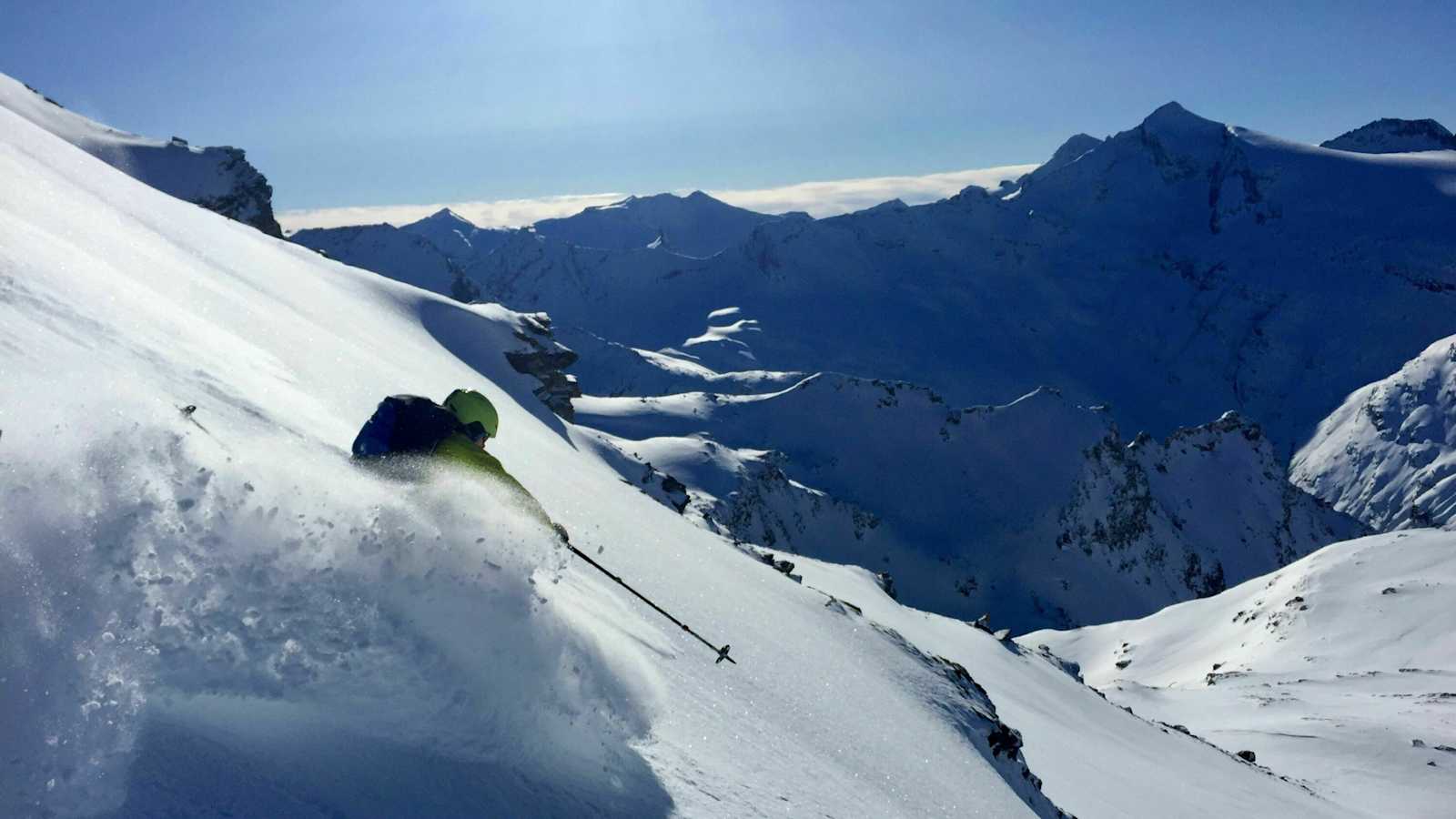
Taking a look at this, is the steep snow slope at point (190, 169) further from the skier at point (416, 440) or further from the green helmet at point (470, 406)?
the skier at point (416, 440)

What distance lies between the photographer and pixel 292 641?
564 centimetres

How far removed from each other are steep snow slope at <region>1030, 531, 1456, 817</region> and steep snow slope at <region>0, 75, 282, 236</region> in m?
66.9

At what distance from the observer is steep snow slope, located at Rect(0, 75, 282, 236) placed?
212 feet

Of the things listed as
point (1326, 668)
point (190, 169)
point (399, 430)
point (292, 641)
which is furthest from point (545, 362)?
point (1326, 668)

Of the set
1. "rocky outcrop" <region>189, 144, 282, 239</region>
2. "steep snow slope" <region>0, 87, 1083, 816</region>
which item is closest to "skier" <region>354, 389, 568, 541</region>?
"steep snow slope" <region>0, 87, 1083, 816</region>

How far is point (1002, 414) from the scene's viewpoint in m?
145

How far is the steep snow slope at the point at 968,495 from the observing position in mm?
123250

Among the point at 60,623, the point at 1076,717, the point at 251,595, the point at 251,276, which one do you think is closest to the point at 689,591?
the point at 251,595

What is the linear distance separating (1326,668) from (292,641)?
7281 cm

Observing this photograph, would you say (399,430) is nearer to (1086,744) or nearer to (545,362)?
(1086,744)

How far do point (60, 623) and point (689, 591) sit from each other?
10.3 meters

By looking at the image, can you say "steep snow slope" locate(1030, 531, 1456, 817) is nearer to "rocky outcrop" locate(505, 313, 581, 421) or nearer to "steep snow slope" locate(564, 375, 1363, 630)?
"rocky outcrop" locate(505, 313, 581, 421)

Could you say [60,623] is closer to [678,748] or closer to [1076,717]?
[678,748]

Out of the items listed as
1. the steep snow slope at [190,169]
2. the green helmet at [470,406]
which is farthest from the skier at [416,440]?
the steep snow slope at [190,169]
